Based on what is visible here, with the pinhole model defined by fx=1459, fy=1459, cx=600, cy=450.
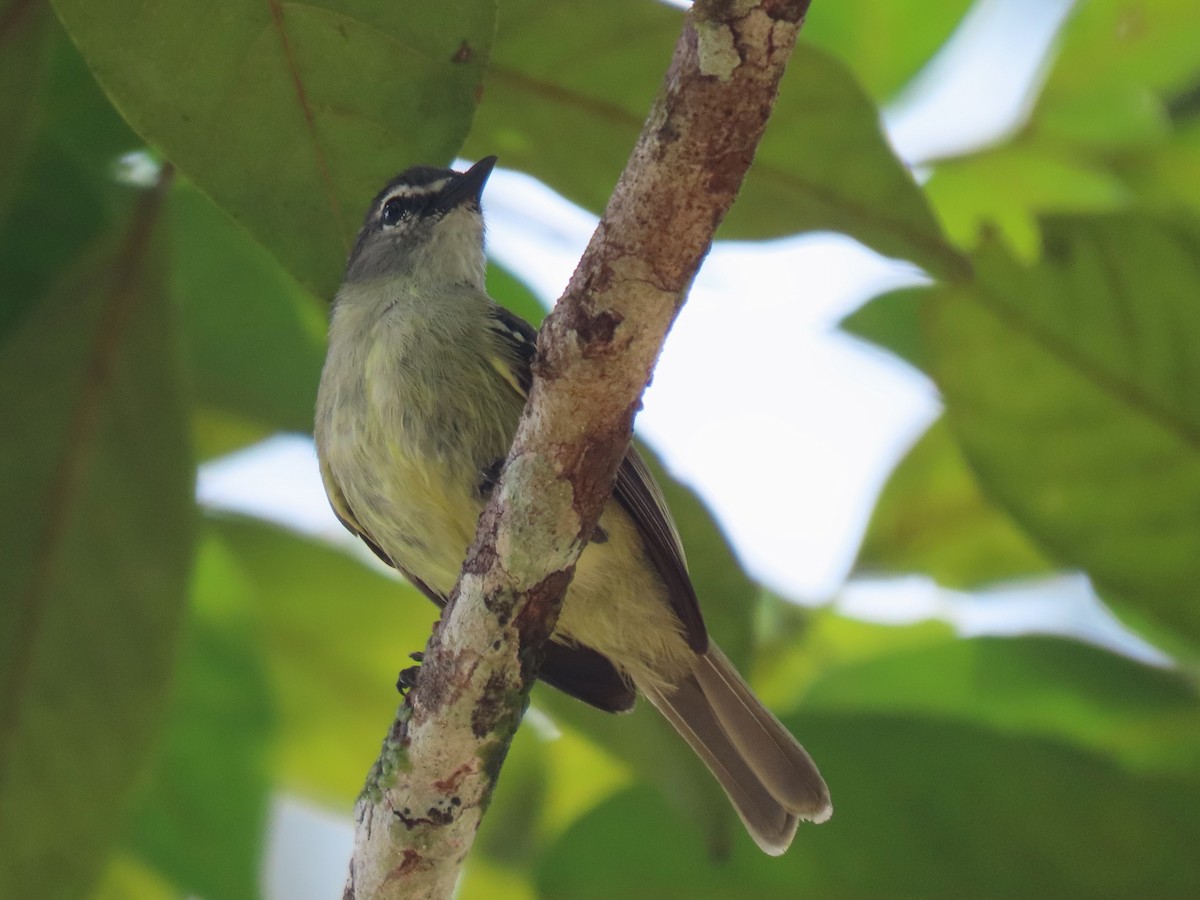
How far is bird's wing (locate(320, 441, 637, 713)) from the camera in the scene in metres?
3.33

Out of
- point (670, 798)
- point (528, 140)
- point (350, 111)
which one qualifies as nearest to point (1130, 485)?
point (670, 798)

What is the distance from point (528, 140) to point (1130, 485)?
57.0 inches

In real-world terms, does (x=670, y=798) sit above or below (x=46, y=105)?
below

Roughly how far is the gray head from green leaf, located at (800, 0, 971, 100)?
0.91 meters

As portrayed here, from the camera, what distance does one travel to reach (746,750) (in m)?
3.34

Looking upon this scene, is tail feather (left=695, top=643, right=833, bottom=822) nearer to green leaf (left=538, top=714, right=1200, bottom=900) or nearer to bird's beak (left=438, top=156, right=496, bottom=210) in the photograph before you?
green leaf (left=538, top=714, right=1200, bottom=900)

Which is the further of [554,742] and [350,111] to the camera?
[554,742]

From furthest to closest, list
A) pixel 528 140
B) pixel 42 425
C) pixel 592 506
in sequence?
pixel 42 425 < pixel 528 140 < pixel 592 506

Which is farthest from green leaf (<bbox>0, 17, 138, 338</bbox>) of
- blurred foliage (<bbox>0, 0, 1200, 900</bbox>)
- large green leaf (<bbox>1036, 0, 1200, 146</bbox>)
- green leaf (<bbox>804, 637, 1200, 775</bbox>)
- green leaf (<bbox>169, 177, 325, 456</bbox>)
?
large green leaf (<bbox>1036, 0, 1200, 146</bbox>)

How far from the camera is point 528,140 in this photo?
9.87ft

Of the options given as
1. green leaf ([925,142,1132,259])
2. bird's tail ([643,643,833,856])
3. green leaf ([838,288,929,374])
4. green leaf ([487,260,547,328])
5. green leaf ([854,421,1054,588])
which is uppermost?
green leaf ([925,142,1132,259])

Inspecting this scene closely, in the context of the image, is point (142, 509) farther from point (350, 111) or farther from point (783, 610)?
point (783, 610)

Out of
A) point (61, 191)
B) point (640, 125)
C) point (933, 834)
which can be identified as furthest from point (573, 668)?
point (61, 191)

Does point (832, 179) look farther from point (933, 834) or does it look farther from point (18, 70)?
point (18, 70)
